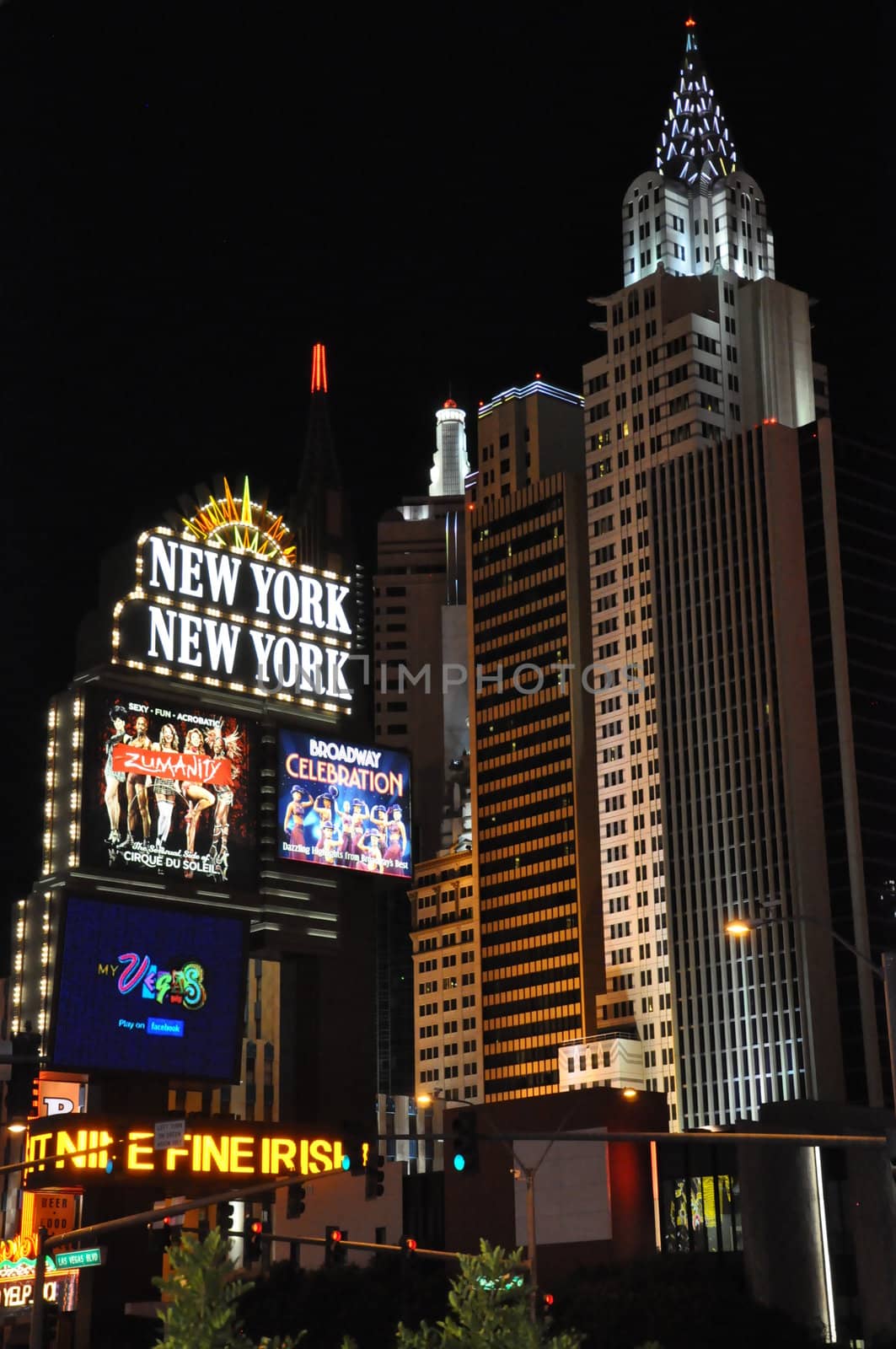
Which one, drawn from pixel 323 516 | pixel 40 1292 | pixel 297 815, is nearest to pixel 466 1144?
pixel 40 1292

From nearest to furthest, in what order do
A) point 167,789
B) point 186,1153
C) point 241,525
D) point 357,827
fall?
1. point 186,1153
2. point 167,789
3. point 357,827
4. point 241,525

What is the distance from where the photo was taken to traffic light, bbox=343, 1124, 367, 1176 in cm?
4212

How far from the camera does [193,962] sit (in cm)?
8462

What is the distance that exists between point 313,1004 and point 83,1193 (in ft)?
44.6

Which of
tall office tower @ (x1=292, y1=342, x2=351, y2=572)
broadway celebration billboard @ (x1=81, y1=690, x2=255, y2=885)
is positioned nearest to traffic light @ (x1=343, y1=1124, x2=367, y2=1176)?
broadway celebration billboard @ (x1=81, y1=690, x2=255, y2=885)

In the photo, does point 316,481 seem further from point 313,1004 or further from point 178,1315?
point 178,1315

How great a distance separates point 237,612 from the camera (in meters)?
93.2

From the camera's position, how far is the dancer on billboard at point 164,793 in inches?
3378

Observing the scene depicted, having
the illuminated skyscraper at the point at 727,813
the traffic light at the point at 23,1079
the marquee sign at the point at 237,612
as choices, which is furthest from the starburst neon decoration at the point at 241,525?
the illuminated skyscraper at the point at 727,813

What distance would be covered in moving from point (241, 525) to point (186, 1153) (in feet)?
105

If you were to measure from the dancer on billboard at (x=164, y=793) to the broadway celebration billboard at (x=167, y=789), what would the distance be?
4cm

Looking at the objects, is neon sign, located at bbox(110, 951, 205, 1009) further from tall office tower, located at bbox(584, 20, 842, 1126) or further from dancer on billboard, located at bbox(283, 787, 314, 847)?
tall office tower, located at bbox(584, 20, 842, 1126)

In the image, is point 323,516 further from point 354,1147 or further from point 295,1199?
point 354,1147

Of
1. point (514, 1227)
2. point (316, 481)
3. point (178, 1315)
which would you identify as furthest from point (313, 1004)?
point (316, 481)
